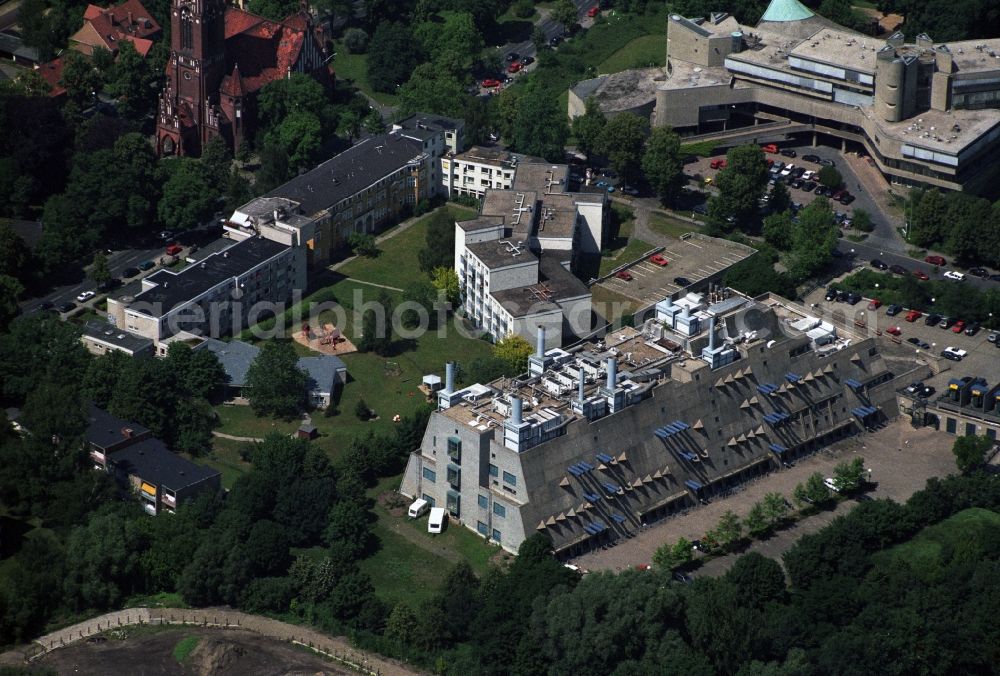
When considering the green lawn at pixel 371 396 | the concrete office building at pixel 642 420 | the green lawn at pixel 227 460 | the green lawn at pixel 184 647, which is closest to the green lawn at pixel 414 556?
the concrete office building at pixel 642 420

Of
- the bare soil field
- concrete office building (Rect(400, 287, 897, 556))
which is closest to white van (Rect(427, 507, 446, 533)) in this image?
concrete office building (Rect(400, 287, 897, 556))

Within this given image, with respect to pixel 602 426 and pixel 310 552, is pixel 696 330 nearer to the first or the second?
pixel 602 426

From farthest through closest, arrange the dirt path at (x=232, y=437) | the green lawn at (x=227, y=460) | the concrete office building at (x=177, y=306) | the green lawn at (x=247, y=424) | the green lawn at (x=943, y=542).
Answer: the concrete office building at (x=177, y=306) < the green lawn at (x=247, y=424) < the dirt path at (x=232, y=437) < the green lawn at (x=227, y=460) < the green lawn at (x=943, y=542)

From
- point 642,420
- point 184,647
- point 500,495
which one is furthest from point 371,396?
point 184,647

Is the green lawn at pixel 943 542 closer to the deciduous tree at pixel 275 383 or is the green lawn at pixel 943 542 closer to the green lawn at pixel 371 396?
the green lawn at pixel 371 396

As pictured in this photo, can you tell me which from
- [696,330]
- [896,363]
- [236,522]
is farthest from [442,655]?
[896,363]

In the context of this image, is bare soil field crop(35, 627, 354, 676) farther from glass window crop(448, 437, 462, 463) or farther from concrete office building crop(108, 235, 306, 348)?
concrete office building crop(108, 235, 306, 348)
